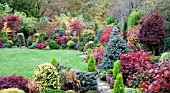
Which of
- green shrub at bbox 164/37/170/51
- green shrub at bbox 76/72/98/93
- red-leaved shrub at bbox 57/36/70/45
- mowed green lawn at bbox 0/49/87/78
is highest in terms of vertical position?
red-leaved shrub at bbox 57/36/70/45

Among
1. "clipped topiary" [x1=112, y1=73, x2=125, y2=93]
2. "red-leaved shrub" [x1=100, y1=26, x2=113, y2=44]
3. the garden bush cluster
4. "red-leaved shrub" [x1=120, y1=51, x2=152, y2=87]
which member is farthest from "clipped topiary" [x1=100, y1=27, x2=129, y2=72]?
"red-leaved shrub" [x1=100, y1=26, x2=113, y2=44]

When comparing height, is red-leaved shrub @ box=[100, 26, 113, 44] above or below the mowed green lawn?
above

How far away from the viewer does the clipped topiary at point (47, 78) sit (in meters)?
8.45

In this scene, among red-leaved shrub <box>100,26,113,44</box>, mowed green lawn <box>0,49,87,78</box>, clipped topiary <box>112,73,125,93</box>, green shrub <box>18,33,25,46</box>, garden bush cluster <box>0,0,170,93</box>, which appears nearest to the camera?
clipped topiary <box>112,73,125,93</box>

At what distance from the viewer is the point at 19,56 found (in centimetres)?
1622

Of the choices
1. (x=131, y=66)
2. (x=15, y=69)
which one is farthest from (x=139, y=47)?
(x=15, y=69)

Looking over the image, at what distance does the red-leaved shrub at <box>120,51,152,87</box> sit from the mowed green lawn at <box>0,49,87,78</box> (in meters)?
2.94

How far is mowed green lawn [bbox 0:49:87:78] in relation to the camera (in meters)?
12.7

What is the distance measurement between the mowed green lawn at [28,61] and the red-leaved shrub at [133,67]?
294cm

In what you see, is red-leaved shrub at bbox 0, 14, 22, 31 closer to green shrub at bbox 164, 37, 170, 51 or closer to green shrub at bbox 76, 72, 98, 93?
green shrub at bbox 164, 37, 170, 51

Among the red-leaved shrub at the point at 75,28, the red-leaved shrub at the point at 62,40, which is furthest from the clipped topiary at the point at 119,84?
the red-leaved shrub at the point at 75,28

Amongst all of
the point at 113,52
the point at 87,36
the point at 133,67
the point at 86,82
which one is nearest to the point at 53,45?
the point at 87,36

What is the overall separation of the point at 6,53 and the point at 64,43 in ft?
17.2

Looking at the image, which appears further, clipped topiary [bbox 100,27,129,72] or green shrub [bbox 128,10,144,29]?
green shrub [bbox 128,10,144,29]
